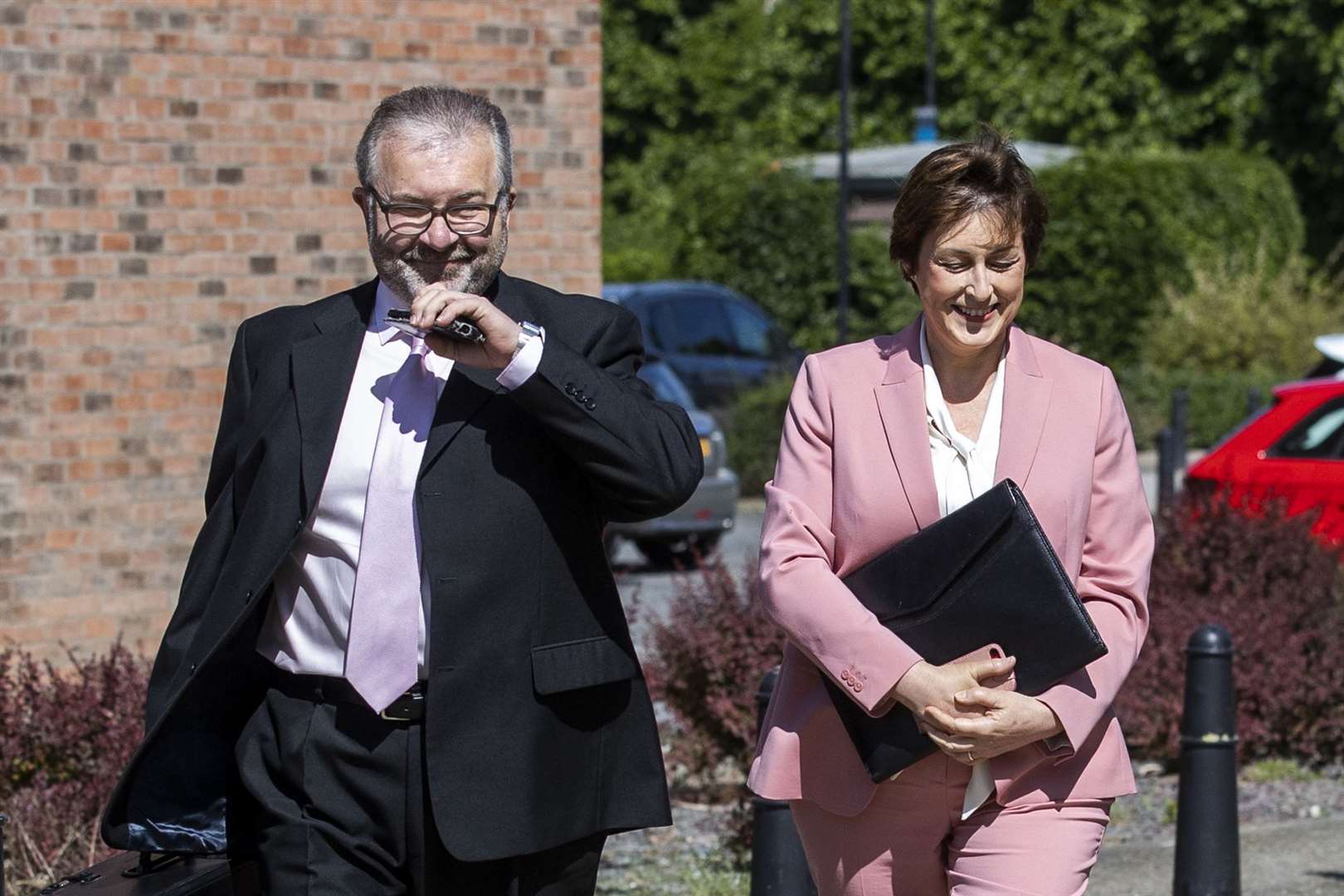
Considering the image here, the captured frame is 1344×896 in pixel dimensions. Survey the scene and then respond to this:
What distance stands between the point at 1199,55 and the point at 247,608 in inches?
1263

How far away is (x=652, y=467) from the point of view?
315cm

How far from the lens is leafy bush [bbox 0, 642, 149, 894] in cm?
569

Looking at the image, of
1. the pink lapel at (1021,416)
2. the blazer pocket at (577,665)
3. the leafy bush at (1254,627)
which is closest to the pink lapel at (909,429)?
the pink lapel at (1021,416)

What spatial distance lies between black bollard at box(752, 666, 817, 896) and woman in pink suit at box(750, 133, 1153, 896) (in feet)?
4.38

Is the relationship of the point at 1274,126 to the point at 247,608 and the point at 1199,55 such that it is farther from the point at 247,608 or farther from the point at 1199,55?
the point at 247,608

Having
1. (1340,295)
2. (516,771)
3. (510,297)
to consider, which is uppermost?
(510,297)

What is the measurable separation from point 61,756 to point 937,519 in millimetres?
3340

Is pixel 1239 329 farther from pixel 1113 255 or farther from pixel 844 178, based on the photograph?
pixel 844 178

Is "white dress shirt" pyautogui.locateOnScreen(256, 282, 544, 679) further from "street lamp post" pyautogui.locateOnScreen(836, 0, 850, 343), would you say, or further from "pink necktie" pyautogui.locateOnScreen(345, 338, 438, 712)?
"street lamp post" pyautogui.locateOnScreen(836, 0, 850, 343)

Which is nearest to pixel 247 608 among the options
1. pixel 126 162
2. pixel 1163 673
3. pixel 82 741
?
pixel 82 741

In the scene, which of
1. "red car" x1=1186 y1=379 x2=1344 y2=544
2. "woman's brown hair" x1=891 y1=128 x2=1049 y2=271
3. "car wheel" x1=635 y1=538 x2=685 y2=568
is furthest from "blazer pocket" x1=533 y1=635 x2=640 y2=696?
"car wheel" x1=635 y1=538 x2=685 y2=568

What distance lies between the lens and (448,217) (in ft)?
10.2

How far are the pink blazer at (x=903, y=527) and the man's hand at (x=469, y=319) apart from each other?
2.21 feet

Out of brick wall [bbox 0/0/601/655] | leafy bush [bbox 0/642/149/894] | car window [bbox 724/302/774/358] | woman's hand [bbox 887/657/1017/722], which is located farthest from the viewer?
car window [bbox 724/302/774/358]
